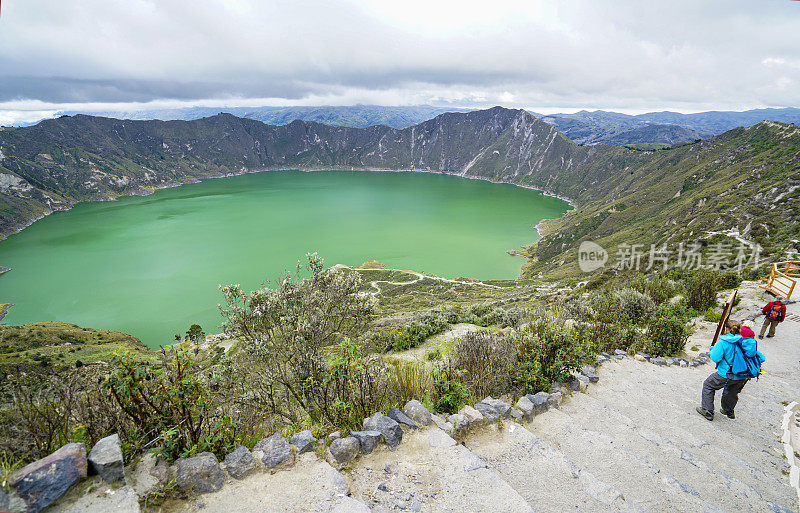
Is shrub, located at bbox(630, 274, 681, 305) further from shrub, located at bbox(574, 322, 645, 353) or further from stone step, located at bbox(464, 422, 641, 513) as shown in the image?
stone step, located at bbox(464, 422, 641, 513)

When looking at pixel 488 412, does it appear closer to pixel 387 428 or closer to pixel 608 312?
pixel 387 428

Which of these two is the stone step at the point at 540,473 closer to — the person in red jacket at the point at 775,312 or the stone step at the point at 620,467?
the stone step at the point at 620,467

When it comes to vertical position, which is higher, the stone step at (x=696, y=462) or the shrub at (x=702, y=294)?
the stone step at (x=696, y=462)

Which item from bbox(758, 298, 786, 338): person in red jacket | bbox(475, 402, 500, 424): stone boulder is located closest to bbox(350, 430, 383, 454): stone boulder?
bbox(475, 402, 500, 424): stone boulder

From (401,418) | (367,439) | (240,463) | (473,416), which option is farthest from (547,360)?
(240,463)

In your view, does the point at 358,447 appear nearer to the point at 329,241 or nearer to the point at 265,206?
the point at 329,241

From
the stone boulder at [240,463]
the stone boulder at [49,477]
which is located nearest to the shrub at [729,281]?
the stone boulder at [240,463]

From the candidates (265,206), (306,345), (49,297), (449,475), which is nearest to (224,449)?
(449,475)
